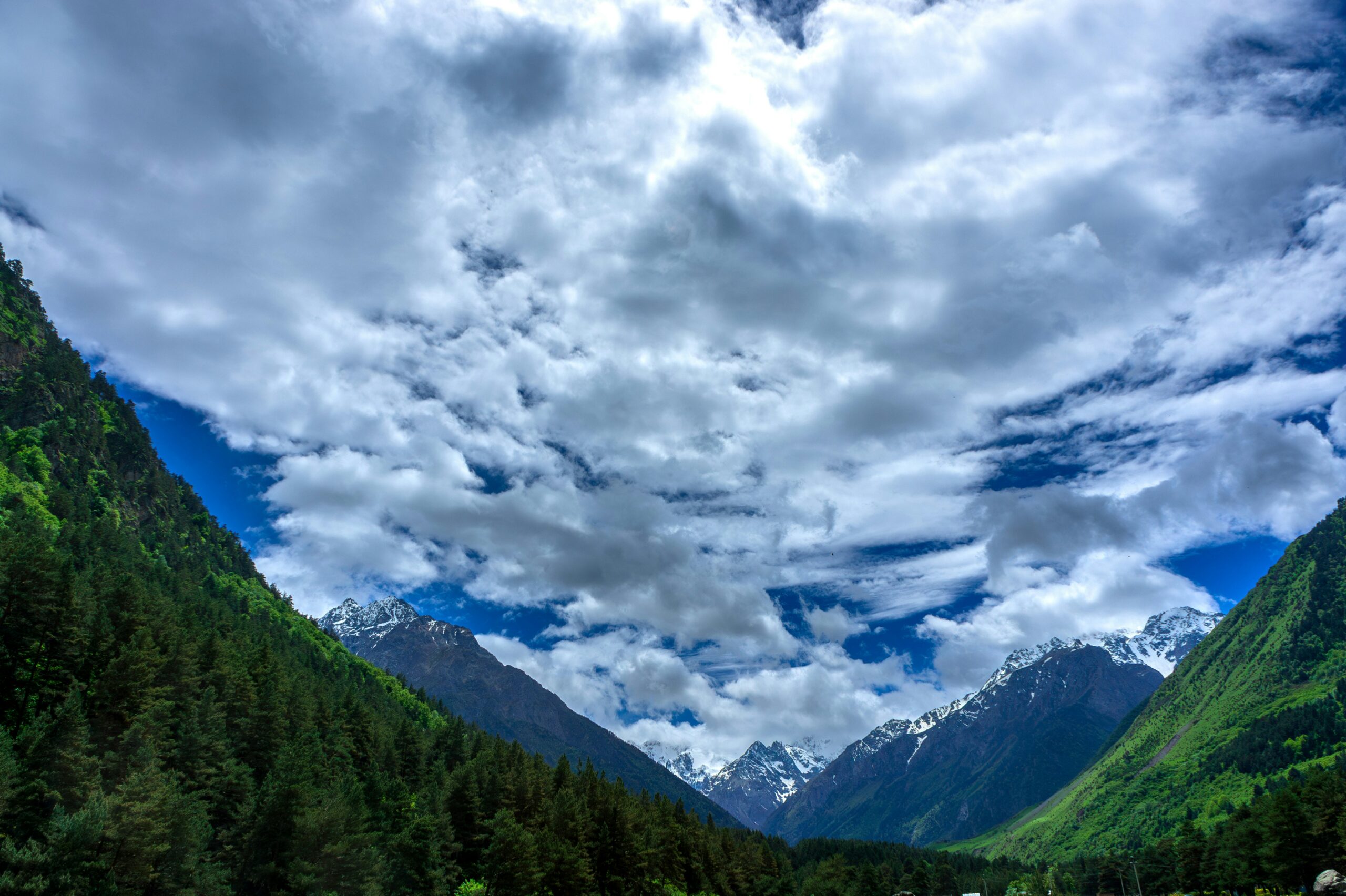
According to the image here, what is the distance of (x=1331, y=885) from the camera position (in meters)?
85.1

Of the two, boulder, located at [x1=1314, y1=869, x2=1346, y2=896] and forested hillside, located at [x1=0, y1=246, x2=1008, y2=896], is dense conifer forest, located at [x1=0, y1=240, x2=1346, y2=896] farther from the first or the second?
boulder, located at [x1=1314, y1=869, x2=1346, y2=896]

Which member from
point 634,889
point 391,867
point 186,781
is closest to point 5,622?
point 186,781

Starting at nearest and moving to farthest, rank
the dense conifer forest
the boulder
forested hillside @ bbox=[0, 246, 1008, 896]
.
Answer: forested hillside @ bbox=[0, 246, 1008, 896] < the dense conifer forest < the boulder

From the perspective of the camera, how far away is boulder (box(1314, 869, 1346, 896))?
84062 mm

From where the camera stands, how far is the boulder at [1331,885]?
276ft

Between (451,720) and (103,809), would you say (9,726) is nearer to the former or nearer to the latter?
(103,809)

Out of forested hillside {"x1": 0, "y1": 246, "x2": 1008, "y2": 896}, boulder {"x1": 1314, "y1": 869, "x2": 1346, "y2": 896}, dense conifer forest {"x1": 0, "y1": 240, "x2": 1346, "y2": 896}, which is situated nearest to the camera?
forested hillside {"x1": 0, "y1": 246, "x2": 1008, "y2": 896}

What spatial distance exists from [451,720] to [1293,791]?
496 ft

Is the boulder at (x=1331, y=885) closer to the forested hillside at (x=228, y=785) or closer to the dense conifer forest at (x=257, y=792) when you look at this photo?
the dense conifer forest at (x=257, y=792)

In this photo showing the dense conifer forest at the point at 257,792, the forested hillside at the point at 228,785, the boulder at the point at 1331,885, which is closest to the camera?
the forested hillside at the point at 228,785

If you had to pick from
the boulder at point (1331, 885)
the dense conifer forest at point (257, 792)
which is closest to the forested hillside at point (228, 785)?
the dense conifer forest at point (257, 792)

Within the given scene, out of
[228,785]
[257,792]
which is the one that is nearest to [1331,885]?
[257,792]

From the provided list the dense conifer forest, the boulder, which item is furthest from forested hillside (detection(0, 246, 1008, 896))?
the boulder

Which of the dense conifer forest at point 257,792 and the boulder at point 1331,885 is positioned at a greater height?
the dense conifer forest at point 257,792
